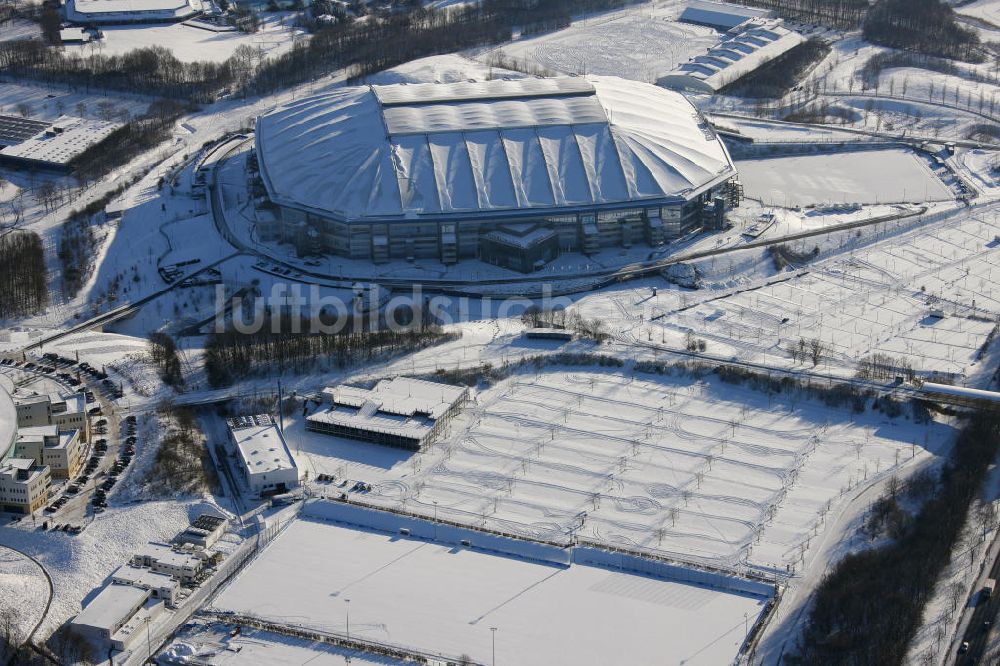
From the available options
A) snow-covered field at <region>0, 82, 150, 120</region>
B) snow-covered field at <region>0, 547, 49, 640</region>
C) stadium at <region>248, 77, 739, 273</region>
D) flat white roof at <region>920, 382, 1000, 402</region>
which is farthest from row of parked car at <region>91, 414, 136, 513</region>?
snow-covered field at <region>0, 82, 150, 120</region>

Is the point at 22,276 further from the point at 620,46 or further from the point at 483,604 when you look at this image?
the point at 620,46

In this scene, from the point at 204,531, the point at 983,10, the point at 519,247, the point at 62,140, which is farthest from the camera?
the point at 983,10

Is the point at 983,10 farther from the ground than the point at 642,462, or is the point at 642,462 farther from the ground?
the point at 983,10

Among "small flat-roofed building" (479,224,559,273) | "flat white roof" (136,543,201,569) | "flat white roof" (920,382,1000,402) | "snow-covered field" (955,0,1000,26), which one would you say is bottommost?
"flat white roof" (136,543,201,569)

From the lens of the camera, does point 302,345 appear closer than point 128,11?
Yes

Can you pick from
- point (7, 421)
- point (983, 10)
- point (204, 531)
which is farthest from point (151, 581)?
point (983, 10)

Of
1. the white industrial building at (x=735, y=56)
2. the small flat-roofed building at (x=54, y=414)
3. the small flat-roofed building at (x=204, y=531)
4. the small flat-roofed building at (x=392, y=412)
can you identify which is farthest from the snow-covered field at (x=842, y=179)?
the small flat-roofed building at (x=204, y=531)

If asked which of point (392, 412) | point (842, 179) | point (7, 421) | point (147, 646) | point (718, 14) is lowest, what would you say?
point (147, 646)

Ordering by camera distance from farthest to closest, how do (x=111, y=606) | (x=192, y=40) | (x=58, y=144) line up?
(x=192, y=40) → (x=58, y=144) → (x=111, y=606)

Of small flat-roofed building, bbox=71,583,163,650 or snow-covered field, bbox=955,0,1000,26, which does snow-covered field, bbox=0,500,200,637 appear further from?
snow-covered field, bbox=955,0,1000,26
